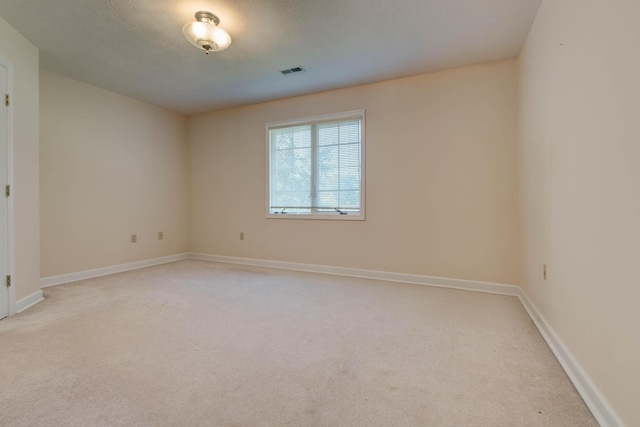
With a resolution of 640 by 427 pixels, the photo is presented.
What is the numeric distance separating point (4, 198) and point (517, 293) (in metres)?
4.85

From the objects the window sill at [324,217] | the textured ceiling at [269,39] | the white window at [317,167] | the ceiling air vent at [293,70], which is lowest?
the window sill at [324,217]

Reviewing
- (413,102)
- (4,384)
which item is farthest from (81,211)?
(413,102)

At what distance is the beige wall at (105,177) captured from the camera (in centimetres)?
354

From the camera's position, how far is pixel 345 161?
4.05 m

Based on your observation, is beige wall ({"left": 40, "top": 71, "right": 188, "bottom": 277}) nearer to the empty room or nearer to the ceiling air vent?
the empty room

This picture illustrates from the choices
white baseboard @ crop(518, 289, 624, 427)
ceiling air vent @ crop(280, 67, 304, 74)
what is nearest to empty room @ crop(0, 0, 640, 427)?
white baseboard @ crop(518, 289, 624, 427)

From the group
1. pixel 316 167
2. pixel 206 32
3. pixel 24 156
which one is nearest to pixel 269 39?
pixel 206 32

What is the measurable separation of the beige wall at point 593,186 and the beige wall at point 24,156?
4.12 m

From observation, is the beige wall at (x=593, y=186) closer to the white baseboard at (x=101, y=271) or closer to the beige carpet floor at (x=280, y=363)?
the beige carpet floor at (x=280, y=363)

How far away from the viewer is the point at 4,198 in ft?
8.15

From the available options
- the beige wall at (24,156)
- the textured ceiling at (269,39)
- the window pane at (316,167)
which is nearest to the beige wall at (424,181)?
the window pane at (316,167)

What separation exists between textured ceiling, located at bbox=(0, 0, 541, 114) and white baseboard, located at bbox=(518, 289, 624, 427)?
245 centimetres

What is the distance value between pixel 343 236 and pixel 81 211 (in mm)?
3410

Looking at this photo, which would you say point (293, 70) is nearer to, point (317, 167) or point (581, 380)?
point (317, 167)
